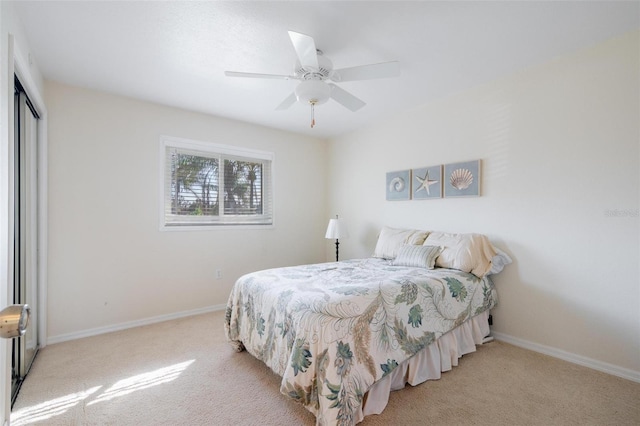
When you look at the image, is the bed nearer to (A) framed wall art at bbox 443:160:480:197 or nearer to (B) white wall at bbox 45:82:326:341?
(A) framed wall art at bbox 443:160:480:197

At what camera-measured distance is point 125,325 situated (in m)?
3.06

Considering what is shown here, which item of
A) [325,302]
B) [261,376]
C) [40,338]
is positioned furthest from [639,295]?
[40,338]

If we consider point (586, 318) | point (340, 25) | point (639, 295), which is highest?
point (340, 25)

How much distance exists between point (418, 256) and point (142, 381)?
7.95 feet

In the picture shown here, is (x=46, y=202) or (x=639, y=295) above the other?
(x=46, y=202)

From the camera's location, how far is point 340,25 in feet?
6.47

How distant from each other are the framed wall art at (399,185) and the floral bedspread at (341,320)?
45.9 inches

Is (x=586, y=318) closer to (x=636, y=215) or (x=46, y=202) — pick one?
(x=636, y=215)

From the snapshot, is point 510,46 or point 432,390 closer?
point 432,390

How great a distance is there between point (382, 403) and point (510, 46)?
8.77 feet

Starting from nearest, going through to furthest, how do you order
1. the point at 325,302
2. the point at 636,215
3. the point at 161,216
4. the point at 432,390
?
the point at 325,302
the point at 432,390
the point at 636,215
the point at 161,216

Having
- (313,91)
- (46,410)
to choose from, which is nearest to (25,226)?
(46,410)

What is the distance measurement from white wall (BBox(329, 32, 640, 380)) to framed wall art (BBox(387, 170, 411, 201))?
13.9 inches

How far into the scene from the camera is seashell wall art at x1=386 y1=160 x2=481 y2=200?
9.65ft
